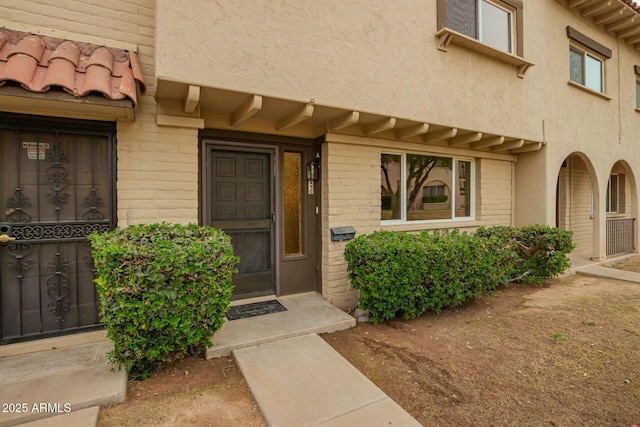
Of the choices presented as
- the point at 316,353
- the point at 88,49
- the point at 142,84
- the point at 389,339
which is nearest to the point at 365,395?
the point at 316,353

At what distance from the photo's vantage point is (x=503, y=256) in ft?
16.5

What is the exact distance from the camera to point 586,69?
301 inches

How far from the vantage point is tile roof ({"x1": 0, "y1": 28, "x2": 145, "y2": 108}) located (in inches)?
106

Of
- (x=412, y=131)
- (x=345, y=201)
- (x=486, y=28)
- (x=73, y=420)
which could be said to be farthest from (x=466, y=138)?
(x=73, y=420)

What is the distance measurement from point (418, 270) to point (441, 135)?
101 inches

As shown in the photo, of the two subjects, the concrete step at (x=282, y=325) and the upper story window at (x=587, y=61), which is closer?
the concrete step at (x=282, y=325)

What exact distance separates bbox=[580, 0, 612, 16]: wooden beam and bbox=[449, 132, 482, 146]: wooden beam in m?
4.98

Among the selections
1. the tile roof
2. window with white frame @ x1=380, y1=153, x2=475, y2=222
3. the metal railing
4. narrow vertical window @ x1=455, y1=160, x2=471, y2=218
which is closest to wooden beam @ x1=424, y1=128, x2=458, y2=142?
window with white frame @ x1=380, y1=153, x2=475, y2=222

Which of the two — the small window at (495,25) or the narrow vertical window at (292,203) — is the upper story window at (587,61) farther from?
the narrow vertical window at (292,203)

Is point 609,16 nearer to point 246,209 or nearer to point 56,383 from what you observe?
point 246,209

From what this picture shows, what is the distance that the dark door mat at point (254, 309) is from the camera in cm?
402

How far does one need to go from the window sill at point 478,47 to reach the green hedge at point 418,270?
3.07 meters

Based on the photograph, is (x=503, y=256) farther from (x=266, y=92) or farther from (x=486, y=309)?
(x=266, y=92)

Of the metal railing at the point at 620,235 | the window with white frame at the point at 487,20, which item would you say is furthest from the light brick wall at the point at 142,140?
the metal railing at the point at 620,235
